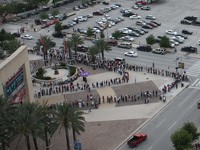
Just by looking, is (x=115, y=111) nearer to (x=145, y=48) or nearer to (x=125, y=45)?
(x=145, y=48)

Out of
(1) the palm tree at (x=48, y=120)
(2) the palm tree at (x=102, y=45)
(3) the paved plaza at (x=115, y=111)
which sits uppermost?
(1) the palm tree at (x=48, y=120)

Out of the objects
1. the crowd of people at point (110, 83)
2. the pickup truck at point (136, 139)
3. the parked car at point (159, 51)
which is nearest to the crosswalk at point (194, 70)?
the crowd of people at point (110, 83)

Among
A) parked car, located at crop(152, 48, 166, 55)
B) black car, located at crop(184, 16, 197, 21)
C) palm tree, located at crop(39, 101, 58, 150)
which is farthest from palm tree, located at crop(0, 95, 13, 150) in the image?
black car, located at crop(184, 16, 197, 21)

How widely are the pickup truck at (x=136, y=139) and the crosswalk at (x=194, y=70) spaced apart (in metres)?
26.5

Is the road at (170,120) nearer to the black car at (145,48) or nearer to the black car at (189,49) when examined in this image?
the black car at (189,49)

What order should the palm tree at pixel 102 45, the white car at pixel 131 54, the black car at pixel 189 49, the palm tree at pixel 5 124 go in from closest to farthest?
the palm tree at pixel 5 124, the palm tree at pixel 102 45, the white car at pixel 131 54, the black car at pixel 189 49

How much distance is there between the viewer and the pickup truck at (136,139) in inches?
2598

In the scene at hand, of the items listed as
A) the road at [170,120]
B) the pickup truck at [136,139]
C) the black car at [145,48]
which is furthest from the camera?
the black car at [145,48]

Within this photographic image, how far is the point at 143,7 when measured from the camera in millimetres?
137875

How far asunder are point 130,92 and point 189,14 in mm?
54187

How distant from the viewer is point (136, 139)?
6662 centimetres

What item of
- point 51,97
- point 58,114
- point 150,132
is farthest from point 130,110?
point 58,114

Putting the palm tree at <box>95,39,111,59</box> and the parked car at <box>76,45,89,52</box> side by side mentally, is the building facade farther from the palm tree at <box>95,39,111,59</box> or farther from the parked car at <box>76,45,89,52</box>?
the parked car at <box>76,45,89,52</box>

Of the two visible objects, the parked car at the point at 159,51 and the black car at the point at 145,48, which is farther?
the black car at the point at 145,48
